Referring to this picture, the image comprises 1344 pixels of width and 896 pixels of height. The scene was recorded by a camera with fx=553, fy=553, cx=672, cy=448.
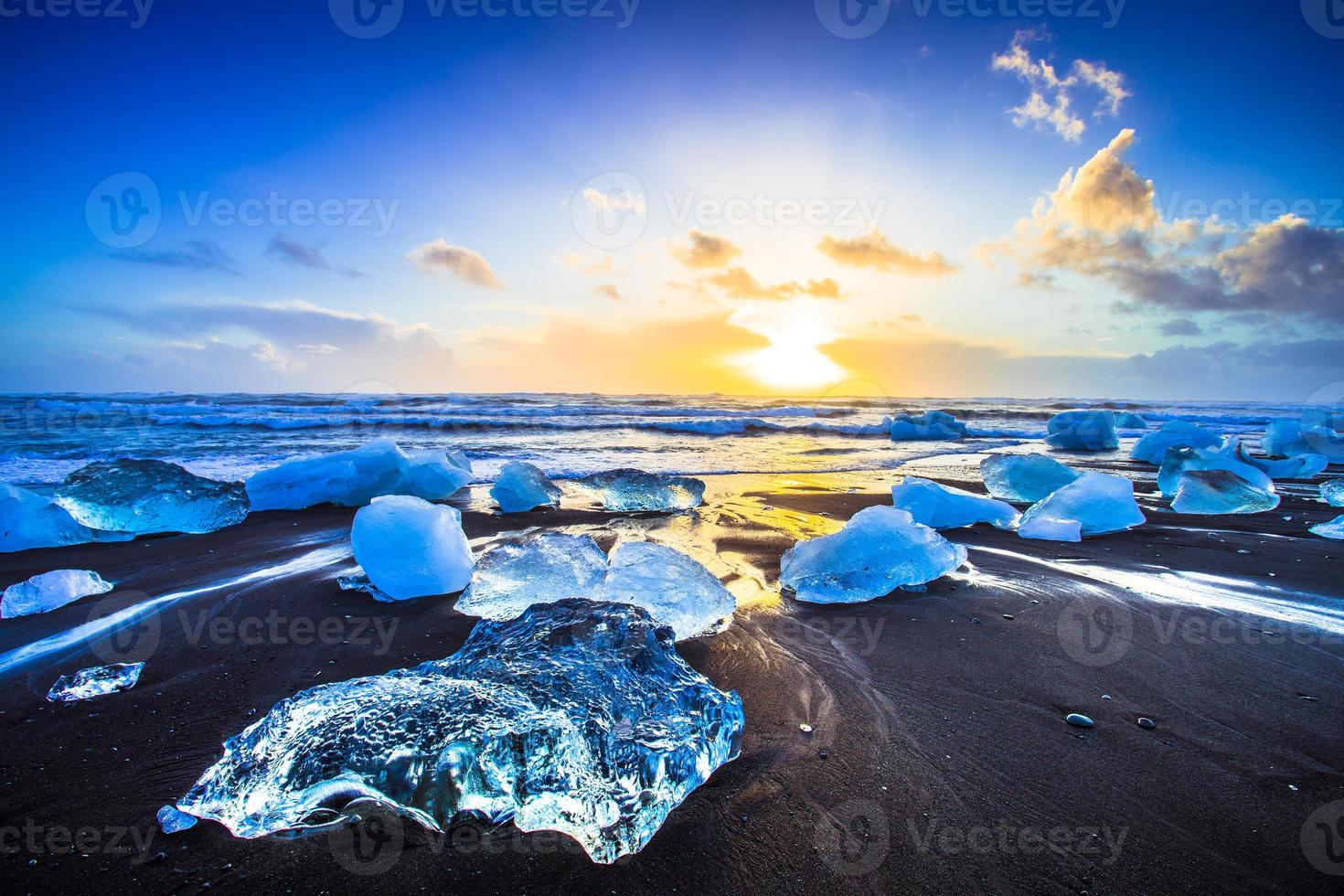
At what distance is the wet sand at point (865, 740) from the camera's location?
122 cm

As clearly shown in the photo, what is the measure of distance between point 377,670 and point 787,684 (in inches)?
61.9

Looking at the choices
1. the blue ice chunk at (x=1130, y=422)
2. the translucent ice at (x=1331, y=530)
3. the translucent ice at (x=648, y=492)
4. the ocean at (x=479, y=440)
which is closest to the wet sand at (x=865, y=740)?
the translucent ice at (x=1331, y=530)

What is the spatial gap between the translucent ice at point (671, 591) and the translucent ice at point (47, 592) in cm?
280

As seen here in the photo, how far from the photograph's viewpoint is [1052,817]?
1.37m

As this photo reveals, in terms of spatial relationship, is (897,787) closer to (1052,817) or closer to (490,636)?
(1052,817)

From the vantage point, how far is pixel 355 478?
545cm

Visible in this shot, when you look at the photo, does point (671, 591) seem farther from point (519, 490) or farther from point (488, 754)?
point (519, 490)

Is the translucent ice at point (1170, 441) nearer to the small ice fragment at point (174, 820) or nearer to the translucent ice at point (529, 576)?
the translucent ice at point (529, 576)

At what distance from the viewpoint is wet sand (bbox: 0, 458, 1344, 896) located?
122cm

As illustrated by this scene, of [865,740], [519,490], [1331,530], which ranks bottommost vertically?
[865,740]

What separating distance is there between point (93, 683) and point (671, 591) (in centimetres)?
214

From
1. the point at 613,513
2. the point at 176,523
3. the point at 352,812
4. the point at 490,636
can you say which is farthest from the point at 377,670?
the point at 176,523
